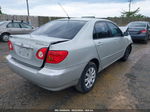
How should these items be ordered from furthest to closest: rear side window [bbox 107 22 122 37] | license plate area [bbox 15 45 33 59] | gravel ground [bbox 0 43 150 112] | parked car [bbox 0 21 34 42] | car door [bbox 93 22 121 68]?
parked car [bbox 0 21 34 42]
rear side window [bbox 107 22 122 37]
car door [bbox 93 22 121 68]
gravel ground [bbox 0 43 150 112]
license plate area [bbox 15 45 33 59]

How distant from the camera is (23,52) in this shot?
7.33 ft

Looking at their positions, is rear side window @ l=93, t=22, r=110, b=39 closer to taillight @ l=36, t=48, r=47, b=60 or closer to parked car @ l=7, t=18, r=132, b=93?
parked car @ l=7, t=18, r=132, b=93

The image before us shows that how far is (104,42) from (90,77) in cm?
91

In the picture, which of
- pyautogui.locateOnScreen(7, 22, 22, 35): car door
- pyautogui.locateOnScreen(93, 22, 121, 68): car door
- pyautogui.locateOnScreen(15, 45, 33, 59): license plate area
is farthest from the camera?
pyautogui.locateOnScreen(7, 22, 22, 35): car door

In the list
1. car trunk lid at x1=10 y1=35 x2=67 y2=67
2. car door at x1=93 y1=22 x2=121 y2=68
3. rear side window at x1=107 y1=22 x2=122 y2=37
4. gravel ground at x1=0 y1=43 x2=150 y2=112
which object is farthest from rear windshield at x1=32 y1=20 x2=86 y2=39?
gravel ground at x1=0 y1=43 x2=150 y2=112

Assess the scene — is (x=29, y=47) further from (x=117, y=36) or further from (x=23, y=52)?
(x=117, y=36)

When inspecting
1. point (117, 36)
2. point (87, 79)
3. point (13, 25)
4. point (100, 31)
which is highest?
point (13, 25)

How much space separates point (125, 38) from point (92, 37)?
2199 millimetres

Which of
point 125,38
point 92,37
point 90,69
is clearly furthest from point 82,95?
point 125,38

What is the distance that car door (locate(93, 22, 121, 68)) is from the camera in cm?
276

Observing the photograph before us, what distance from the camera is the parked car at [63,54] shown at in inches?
75.8

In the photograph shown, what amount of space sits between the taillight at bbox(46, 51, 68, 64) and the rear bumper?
0.16 metres

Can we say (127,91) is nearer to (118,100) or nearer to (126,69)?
(118,100)

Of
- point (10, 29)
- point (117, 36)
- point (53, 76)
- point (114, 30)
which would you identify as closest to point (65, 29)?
point (53, 76)
